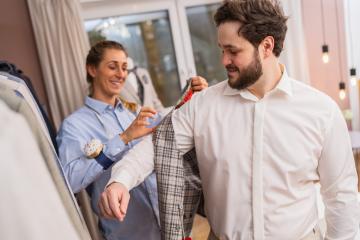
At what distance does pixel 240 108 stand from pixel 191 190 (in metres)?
0.35

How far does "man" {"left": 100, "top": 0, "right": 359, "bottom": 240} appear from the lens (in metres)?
0.99

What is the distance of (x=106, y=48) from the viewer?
4.95 ft

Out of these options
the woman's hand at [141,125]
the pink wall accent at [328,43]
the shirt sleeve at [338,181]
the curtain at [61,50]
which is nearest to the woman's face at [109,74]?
the woman's hand at [141,125]


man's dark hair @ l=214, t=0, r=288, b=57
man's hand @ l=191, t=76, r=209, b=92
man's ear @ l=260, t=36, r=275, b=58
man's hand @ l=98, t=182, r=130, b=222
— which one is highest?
man's dark hair @ l=214, t=0, r=288, b=57

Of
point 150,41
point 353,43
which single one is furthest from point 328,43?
point 150,41

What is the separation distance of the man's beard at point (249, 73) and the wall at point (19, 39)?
1.99 meters

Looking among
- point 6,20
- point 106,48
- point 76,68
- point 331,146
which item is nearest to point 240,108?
point 331,146

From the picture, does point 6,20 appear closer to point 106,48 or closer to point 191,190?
point 106,48

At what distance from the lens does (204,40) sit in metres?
3.38

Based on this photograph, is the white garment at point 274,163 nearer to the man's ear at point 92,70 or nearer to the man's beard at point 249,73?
the man's beard at point 249,73

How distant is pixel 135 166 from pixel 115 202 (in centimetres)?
19

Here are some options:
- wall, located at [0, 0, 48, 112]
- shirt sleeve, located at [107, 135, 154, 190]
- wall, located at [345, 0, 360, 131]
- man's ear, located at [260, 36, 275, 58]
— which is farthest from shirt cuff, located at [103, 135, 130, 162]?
wall, located at [345, 0, 360, 131]

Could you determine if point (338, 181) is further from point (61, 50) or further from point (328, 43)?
point (328, 43)

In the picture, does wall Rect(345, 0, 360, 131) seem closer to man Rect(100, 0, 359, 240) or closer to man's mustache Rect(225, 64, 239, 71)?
man Rect(100, 0, 359, 240)
